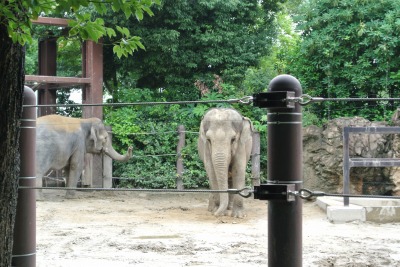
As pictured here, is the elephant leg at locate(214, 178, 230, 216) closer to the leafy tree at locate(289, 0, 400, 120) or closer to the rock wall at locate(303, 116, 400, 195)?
the rock wall at locate(303, 116, 400, 195)

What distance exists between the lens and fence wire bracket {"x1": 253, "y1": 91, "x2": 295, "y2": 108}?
107 inches

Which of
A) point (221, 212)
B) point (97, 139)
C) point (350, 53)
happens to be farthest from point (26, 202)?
point (350, 53)

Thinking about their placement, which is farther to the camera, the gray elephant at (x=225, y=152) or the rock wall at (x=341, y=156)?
the rock wall at (x=341, y=156)

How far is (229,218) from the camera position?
9977mm

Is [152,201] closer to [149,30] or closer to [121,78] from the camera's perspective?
[149,30]

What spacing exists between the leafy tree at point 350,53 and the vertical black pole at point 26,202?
10101mm

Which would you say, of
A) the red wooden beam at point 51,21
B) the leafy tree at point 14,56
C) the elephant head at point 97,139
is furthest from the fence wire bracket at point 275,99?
the red wooden beam at point 51,21

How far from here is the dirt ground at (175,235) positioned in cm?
655

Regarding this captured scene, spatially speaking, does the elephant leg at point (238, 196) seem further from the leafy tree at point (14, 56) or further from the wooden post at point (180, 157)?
the leafy tree at point (14, 56)

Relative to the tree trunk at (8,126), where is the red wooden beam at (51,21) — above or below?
above

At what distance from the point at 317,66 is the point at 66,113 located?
5453mm

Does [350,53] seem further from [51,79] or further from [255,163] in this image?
[51,79]

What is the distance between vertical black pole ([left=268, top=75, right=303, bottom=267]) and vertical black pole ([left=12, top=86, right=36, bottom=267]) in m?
1.72

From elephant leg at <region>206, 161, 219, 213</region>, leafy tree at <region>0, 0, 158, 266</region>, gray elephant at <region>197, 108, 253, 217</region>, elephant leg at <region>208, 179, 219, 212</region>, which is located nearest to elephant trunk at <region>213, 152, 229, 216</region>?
gray elephant at <region>197, 108, 253, 217</region>
